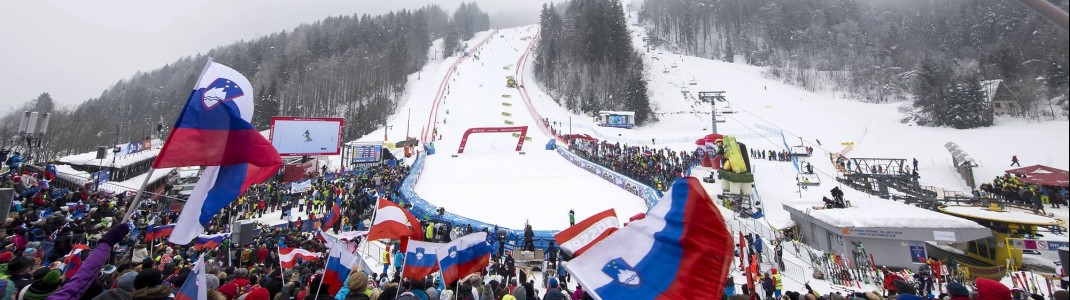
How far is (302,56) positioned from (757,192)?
2667 inches

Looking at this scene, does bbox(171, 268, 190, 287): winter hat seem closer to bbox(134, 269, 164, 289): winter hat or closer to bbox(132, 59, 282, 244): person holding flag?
bbox(132, 59, 282, 244): person holding flag

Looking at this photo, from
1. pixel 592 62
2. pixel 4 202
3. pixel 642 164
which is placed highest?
pixel 592 62

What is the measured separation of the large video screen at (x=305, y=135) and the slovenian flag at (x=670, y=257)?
26596 millimetres

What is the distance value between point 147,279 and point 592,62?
57445mm

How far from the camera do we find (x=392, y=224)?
7520mm

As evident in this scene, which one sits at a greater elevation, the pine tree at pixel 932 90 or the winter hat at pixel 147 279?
the pine tree at pixel 932 90

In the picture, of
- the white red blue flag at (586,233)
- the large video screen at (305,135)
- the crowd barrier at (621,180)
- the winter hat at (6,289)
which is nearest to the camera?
the winter hat at (6,289)

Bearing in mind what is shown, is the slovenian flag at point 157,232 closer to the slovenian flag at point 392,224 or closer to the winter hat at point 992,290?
the slovenian flag at point 392,224

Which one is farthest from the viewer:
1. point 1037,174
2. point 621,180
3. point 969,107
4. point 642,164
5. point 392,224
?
point 969,107

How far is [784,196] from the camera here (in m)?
20.0

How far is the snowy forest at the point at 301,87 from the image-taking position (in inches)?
1788

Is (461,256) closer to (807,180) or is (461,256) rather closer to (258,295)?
(258,295)

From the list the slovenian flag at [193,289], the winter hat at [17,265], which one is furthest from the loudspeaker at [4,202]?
the slovenian flag at [193,289]

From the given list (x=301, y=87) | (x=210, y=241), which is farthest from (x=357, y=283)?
(x=301, y=87)
